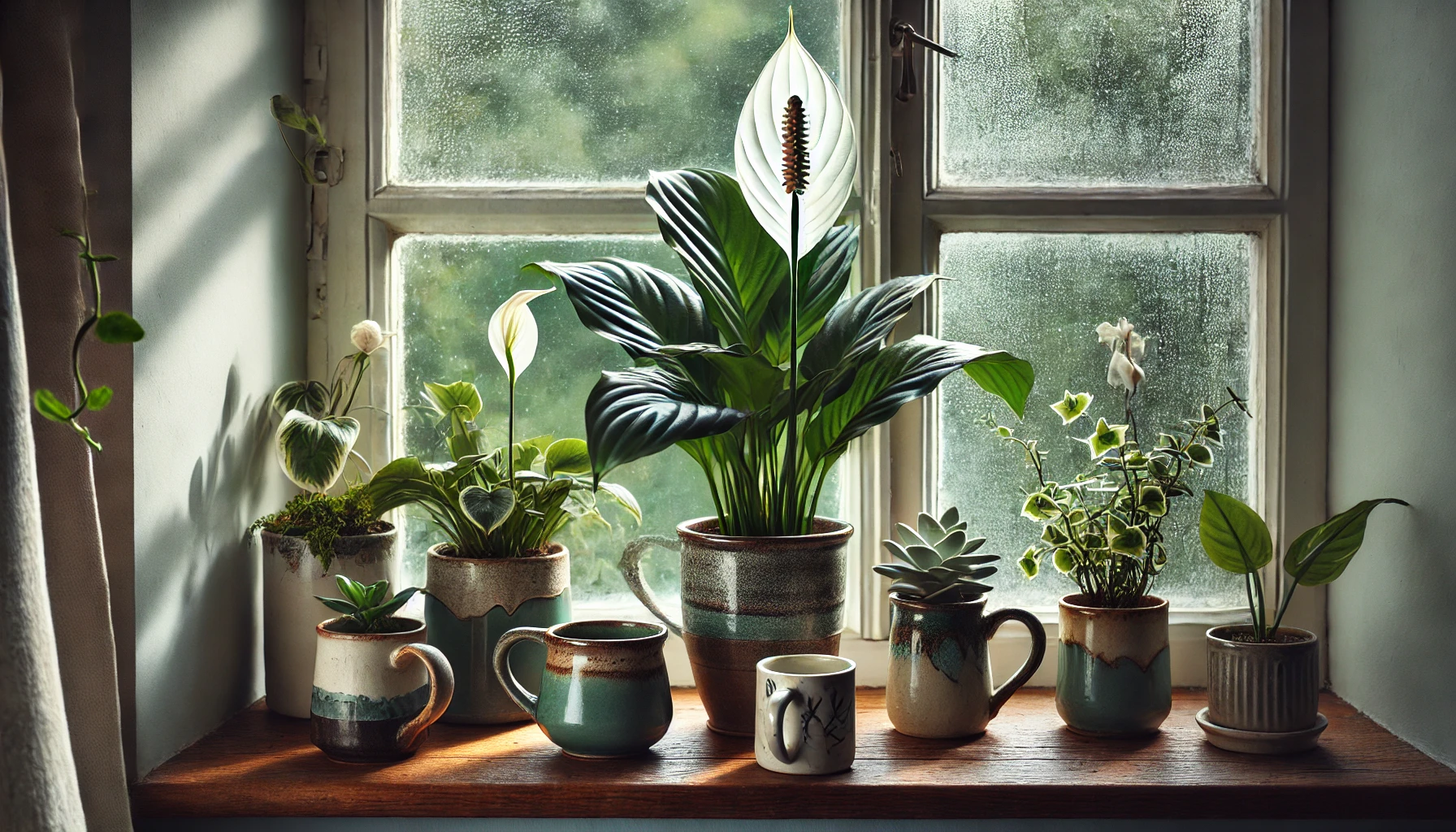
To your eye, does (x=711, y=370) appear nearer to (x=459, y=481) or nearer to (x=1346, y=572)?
(x=459, y=481)

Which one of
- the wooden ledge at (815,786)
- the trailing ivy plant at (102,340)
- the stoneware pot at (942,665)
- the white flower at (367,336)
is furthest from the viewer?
the white flower at (367,336)

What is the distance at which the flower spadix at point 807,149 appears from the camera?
1083 millimetres

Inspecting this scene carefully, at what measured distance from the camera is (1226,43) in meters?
1.32

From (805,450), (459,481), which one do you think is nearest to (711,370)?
(805,450)

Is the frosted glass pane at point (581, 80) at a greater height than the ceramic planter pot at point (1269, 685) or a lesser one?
greater

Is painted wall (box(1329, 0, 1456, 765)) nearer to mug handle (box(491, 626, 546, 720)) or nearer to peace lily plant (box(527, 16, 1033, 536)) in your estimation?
peace lily plant (box(527, 16, 1033, 536))

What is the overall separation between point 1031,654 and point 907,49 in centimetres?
71

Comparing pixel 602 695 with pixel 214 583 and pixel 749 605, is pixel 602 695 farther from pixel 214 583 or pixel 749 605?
pixel 214 583

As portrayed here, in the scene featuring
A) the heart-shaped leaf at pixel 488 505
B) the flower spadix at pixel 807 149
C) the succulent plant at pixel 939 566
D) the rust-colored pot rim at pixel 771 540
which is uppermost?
the flower spadix at pixel 807 149

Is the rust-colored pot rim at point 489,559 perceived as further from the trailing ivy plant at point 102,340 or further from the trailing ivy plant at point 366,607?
the trailing ivy plant at point 102,340

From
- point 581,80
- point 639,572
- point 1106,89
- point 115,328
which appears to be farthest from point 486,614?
point 1106,89

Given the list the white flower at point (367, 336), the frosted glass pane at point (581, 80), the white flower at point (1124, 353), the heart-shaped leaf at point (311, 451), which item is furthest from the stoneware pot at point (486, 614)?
the white flower at point (1124, 353)

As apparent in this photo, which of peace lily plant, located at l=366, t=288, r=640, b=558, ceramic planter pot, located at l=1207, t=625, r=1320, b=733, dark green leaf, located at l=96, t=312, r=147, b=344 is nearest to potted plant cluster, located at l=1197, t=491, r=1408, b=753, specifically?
ceramic planter pot, located at l=1207, t=625, r=1320, b=733

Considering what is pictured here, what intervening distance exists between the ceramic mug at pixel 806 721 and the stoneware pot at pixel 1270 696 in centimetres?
39
